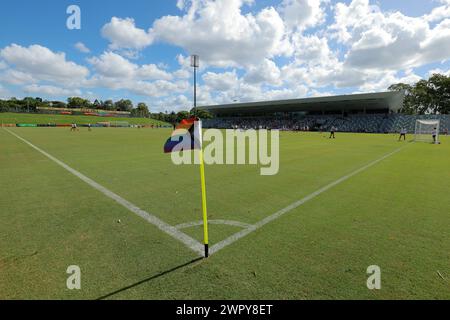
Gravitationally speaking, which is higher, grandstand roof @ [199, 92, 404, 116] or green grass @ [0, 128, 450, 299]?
grandstand roof @ [199, 92, 404, 116]

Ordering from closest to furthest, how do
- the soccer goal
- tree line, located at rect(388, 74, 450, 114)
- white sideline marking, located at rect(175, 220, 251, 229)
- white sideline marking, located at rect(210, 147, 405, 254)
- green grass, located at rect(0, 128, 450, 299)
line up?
green grass, located at rect(0, 128, 450, 299), white sideline marking, located at rect(210, 147, 405, 254), white sideline marking, located at rect(175, 220, 251, 229), the soccer goal, tree line, located at rect(388, 74, 450, 114)

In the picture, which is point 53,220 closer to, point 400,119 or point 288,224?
point 288,224

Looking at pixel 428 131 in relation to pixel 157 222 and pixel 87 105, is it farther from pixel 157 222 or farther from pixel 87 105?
pixel 87 105

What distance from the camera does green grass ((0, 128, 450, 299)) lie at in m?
2.69

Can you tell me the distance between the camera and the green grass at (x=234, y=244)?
2686 millimetres

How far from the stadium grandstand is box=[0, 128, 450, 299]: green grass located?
2205 inches

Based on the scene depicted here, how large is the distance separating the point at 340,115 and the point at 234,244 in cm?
7688

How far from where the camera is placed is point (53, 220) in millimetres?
4473

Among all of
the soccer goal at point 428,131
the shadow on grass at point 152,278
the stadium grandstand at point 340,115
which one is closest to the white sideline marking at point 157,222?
the shadow on grass at point 152,278

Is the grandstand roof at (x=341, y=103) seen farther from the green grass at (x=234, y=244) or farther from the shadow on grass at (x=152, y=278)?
the shadow on grass at (x=152, y=278)

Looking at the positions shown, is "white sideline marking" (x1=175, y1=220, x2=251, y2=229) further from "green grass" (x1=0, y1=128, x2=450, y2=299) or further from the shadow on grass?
the shadow on grass

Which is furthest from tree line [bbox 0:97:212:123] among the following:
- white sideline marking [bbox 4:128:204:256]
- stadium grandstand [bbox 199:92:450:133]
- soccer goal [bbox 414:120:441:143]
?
white sideline marking [bbox 4:128:204:256]

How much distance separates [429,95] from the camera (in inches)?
3024
